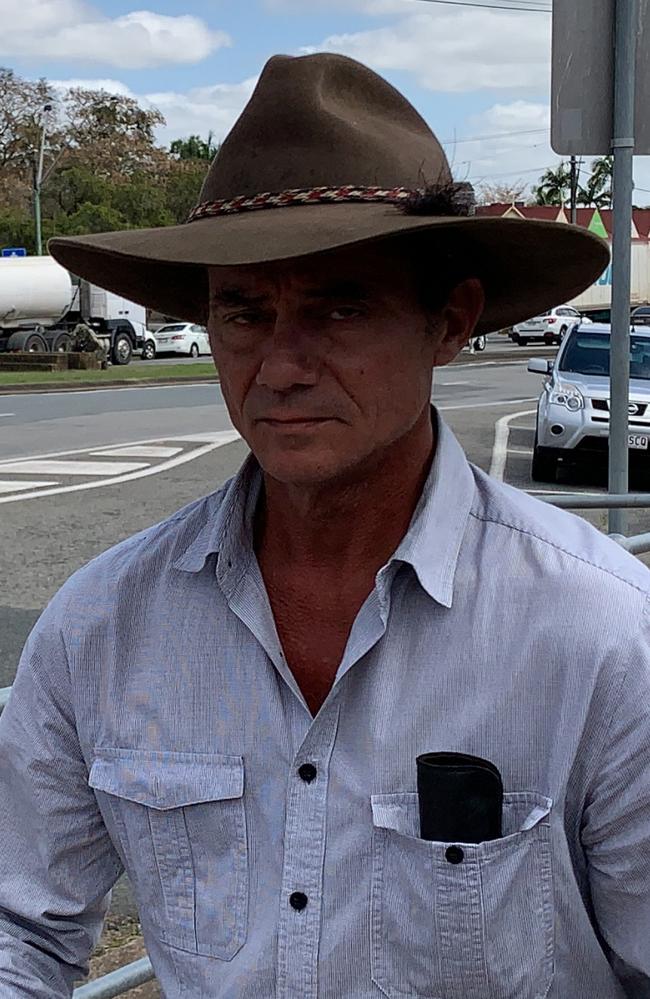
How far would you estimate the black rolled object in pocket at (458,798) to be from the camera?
1.54 metres

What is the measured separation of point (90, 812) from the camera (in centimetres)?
185

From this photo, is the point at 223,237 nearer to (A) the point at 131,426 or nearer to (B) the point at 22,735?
(B) the point at 22,735

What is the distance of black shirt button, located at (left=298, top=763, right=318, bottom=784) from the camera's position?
1620mm

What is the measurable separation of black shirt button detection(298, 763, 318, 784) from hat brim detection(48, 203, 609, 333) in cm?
62

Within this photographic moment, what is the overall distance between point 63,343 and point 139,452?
21.2 m

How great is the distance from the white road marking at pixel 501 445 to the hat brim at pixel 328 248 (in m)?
9.05

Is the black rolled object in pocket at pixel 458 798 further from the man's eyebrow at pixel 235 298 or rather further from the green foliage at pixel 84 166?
the green foliage at pixel 84 166

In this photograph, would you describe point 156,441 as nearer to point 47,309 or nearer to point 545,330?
point 47,309

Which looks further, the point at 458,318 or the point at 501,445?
the point at 501,445

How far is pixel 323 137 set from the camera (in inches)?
66.6

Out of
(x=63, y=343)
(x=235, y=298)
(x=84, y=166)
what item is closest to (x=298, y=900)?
(x=235, y=298)

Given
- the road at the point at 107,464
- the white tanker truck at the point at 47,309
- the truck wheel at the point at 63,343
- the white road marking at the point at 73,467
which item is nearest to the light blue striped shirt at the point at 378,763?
the road at the point at 107,464

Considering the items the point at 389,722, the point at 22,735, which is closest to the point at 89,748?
the point at 22,735

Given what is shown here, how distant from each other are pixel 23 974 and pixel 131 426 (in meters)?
15.3
